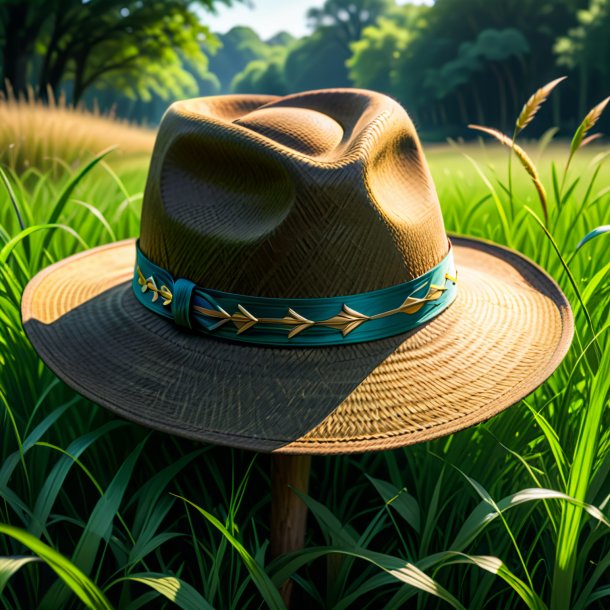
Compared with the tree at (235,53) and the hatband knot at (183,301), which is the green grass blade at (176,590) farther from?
the tree at (235,53)

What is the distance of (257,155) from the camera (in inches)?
41.1

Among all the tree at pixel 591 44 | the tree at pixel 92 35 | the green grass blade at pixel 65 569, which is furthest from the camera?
the tree at pixel 591 44

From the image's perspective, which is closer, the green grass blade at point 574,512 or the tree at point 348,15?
the green grass blade at point 574,512

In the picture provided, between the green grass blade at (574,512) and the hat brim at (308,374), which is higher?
the hat brim at (308,374)

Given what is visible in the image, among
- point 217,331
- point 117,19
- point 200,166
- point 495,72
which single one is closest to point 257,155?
point 200,166

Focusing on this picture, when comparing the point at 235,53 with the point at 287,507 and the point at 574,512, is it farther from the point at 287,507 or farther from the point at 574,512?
the point at 574,512

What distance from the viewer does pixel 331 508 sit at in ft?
4.72

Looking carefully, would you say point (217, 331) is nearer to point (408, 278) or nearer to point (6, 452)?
point (408, 278)

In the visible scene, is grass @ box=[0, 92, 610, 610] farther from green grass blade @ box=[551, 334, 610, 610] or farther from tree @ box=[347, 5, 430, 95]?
tree @ box=[347, 5, 430, 95]

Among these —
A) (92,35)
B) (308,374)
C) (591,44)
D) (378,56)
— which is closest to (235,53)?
(378,56)

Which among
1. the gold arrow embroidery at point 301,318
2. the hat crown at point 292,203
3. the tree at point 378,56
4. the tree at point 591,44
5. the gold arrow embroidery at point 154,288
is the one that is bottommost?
the tree at point 378,56

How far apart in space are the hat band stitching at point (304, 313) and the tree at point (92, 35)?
14118 mm

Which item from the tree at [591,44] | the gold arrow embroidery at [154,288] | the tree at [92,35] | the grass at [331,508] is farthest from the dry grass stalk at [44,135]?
the tree at [591,44]

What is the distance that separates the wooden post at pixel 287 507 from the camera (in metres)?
1.21
